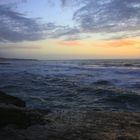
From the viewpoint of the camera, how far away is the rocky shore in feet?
16.7

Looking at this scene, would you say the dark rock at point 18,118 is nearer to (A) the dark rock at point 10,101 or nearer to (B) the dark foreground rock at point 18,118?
(B) the dark foreground rock at point 18,118

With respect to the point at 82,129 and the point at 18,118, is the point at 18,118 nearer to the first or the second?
the point at 18,118

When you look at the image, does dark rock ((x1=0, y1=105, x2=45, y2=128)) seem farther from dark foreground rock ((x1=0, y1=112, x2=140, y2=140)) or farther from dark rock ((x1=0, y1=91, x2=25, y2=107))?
dark rock ((x1=0, y1=91, x2=25, y2=107))

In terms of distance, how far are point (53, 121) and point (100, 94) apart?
18.3 feet

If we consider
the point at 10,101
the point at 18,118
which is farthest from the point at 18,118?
the point at 10,101

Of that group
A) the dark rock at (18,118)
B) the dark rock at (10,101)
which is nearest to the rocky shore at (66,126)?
the dark rock at (18,118)

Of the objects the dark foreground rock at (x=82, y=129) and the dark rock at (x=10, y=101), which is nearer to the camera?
the dark foreground rock at (x=82, y=129)

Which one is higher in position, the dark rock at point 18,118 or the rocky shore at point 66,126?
the dark rock at point 18,118

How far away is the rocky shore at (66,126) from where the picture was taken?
16.7 feet

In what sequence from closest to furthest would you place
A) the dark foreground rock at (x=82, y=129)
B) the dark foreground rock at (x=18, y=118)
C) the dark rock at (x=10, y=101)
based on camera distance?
the dark foreground rock at (x=82, y=129), the dark foreground rock at (x=18, y=118), the dark rock at (x=10, y=101)

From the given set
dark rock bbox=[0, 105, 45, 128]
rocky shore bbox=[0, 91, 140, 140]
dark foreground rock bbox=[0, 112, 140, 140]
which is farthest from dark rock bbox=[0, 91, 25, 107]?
dark rock bbox=[0, 105, 45, 128]

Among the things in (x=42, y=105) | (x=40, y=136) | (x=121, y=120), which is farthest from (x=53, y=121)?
(x=42, y=105)

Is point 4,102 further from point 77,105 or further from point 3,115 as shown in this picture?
point 77,105

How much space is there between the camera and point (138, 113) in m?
7.77
